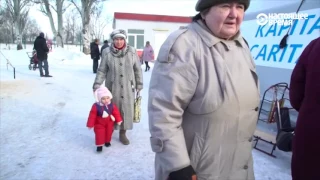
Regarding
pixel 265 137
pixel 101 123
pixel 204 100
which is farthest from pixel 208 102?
pixel 265 137

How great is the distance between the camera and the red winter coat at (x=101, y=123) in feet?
12.2

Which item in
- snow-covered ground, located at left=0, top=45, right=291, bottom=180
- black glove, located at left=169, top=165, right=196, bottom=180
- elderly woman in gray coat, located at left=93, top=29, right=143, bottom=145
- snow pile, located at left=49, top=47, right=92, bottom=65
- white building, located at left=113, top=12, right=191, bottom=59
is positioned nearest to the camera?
black glove, located at left=169, top=165, right=196, bottom=180

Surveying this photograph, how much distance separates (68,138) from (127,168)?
150 cm

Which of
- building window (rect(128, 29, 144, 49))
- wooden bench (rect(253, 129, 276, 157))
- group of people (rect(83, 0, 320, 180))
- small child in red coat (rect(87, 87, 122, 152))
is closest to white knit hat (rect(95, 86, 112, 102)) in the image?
small child in red coat (rect(87, 87, 122, 152))

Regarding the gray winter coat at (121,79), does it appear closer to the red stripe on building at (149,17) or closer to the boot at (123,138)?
the boot at (123,138)

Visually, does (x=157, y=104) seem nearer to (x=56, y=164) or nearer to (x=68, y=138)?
(x=56, y=164)

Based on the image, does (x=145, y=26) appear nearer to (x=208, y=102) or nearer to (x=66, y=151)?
(x=66, y=151)

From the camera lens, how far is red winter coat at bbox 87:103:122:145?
12.2 ft

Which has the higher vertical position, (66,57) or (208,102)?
(208,102)

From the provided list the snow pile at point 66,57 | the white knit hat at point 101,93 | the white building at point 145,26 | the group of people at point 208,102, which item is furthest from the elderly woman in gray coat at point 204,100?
the white building at point 145,26

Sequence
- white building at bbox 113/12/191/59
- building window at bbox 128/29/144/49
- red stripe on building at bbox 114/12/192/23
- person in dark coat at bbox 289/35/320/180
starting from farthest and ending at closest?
building window at bbox 128/29/144/49
white building at bbox 113/12/191/59
red stripe on building at bbox 114/12/192/23
person in dark coat at bbox 289/35/320/180

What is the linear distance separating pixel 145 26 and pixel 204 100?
24936mm

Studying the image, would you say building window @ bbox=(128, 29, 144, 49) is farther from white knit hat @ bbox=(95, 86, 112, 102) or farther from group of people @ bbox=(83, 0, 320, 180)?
group of people @ bbox=(83, 0, 320, 180)

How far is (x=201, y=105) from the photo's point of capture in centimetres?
146
